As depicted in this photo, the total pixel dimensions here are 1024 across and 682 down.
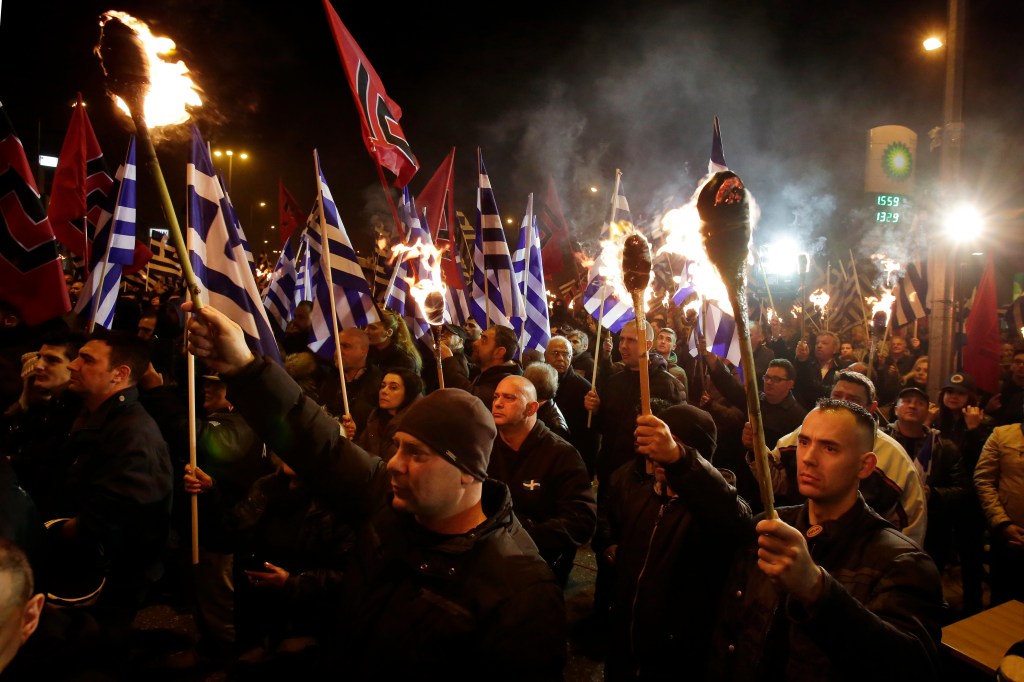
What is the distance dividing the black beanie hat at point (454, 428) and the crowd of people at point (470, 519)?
0.01 metres

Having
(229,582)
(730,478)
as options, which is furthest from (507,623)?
(229,582)

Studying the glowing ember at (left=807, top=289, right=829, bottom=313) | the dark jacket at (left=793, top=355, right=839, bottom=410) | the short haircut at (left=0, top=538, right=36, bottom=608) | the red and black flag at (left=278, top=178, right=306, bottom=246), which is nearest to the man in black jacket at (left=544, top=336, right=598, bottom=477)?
the dark jacket at (left=793, top=355, right=839, bottom=410)

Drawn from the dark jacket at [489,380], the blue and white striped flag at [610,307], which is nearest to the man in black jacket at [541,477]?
the dark jacket at [489,380]

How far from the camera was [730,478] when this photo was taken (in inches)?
160

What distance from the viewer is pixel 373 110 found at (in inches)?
260

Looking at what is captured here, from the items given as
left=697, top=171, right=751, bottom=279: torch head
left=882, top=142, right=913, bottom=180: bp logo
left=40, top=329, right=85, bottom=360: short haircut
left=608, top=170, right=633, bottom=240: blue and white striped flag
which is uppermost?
left=882, top=142, right=913, bottom=180: bp logo

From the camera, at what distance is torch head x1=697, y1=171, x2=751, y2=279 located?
202 cm

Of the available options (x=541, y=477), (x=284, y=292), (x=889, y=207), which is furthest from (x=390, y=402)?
(x=889, y=207)

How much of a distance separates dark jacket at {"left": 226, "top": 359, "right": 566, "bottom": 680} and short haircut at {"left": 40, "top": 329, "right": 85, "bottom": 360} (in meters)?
4.08

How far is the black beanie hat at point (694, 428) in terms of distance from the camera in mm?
3895

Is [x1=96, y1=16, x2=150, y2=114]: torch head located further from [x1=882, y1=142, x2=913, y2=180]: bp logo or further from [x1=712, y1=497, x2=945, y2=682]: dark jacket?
[x1=882, y1=142, x2=913, y2=180]: bp logo

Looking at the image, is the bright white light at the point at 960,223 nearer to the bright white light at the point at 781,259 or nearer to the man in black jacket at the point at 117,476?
the man in black jacket at the point at 117,476

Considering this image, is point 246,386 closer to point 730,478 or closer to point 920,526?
point 730,478

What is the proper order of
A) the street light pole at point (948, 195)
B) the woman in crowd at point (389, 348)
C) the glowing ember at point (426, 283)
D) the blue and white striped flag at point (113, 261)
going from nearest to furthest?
1. the blue and white striped flag at point (113, 261)
2. the woman in crowd at point (389, 348)
3. the glowing ember at point (426, 283)
4. the street light pole at point (948, 195)
